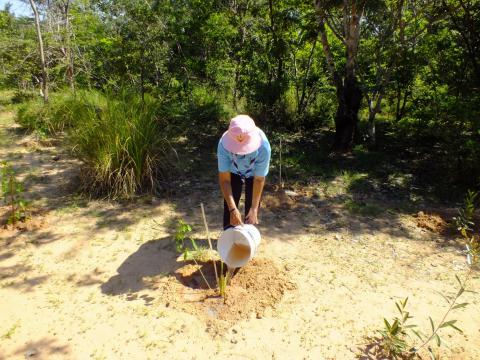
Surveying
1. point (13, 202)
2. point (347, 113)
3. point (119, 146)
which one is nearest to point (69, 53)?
point (119, 146)

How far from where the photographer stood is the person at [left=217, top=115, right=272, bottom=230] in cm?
248

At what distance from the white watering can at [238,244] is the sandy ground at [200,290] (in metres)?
0.25

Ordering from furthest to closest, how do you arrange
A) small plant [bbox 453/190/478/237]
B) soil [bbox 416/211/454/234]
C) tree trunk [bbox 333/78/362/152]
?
tree trunk [bbox 333/78/362/152] < soil [bbox 416/211/454/234] < small plant [bbox 453/190/478/237]

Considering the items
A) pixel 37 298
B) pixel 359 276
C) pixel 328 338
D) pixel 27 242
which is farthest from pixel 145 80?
pixel 328 338

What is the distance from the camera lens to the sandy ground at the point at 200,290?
239 centimetres

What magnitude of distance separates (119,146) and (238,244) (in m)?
2.04

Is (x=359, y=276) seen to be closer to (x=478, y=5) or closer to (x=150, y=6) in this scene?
(x=478, y=5)

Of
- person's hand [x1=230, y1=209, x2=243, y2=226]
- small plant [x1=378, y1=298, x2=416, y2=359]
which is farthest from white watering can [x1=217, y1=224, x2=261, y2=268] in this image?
small plant [x1=378, y1=298, x2=416, y2=359]

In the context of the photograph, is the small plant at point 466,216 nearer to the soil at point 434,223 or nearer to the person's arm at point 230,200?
the soil at point 434,223

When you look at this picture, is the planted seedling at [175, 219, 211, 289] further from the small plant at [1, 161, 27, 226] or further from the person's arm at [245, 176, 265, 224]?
the small plant at [1, 161, 27, 226]

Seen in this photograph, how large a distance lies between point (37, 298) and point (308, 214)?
271 centimetres

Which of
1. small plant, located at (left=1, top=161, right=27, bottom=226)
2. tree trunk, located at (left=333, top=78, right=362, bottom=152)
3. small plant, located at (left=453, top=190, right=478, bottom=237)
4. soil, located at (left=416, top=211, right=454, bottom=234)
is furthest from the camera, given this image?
tree trunk, located at (left=333, top=78, right=362, bottom=152)

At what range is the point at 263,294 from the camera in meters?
2.82

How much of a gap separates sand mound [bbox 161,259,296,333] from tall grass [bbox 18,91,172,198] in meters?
1.60
